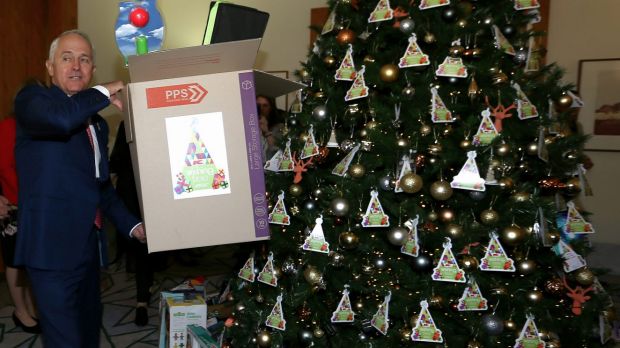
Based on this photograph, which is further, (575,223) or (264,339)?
(264,339)

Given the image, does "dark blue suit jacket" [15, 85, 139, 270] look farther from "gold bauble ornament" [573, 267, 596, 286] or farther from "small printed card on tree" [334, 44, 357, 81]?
"gold bauble ornament" [573, 267, 596, 286]

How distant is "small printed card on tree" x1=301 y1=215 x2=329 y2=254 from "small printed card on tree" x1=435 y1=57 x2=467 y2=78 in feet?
2.31

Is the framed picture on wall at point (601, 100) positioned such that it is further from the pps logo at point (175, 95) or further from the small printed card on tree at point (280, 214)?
the pps logo at point (175, 95)

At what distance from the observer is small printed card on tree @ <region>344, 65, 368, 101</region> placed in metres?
1.76

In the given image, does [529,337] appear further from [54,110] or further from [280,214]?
[54,110]

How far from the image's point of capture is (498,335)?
1.70 meters

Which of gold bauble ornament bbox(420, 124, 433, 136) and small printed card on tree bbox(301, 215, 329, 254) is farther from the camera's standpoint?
small printed card on tree bbox(301, 215, 329, 254)

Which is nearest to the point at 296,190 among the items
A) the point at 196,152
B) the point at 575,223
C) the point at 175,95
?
the point at 196,152

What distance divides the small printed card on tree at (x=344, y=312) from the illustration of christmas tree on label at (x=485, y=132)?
28.7 inches

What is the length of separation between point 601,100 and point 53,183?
13.4 feet

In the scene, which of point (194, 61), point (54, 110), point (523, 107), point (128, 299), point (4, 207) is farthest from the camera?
point (128, 299)

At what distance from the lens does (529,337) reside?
→ 1655mm

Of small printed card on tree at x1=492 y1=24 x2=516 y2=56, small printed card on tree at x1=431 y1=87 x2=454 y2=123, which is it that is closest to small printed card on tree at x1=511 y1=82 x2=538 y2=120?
small printed card on tree at x1=492 y1=24 x2=516 y2=56

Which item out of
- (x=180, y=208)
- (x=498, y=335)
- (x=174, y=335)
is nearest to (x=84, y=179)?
(x=180, y=208)
